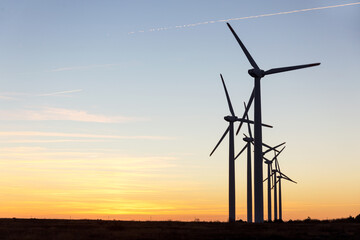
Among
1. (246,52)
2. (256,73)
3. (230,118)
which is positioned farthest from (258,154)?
(230,118)

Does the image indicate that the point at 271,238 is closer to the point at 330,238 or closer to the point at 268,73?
the point at 330,238

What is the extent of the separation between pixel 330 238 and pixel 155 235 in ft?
55.6

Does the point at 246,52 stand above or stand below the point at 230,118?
above

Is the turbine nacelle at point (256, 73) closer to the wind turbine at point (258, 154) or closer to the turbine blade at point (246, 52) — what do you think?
the turbine blade at point (246, 52)

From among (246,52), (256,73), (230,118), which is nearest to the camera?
(256,73)

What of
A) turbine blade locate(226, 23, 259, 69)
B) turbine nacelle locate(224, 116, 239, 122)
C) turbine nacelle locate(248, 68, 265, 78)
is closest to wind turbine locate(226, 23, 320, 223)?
turbine blade locate(226, 23, 259, 69)

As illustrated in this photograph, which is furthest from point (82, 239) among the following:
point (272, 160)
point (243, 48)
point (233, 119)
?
point (272, 160)

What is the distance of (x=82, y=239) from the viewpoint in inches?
2034

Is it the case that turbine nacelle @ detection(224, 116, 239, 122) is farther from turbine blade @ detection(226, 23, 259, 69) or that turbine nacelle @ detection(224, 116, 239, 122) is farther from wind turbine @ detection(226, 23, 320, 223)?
wind turbine @ detection(226, 23, 320, 223)

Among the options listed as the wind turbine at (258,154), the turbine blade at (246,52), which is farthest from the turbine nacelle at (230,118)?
the wind turbine at (258,154)

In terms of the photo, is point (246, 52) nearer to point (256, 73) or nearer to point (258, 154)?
point (256, 73)

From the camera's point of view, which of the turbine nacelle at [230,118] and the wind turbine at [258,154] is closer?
the wind turbine at [258,154]

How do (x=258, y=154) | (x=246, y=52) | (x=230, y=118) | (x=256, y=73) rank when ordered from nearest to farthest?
(x=258, y=154)
(x=256, y=73)
(x=246, y=52)
(x=230, y=118)

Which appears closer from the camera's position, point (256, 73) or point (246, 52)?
point (256, 73)
